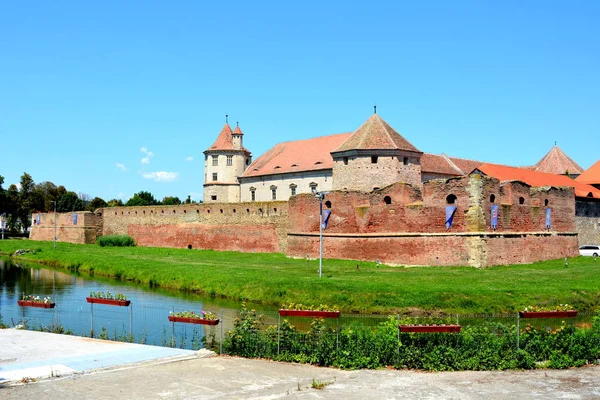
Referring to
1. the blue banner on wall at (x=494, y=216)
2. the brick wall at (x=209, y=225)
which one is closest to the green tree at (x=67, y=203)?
the brick wall at (x=209, y=225)

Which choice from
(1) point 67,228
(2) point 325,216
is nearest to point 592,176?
(2) point 325,216

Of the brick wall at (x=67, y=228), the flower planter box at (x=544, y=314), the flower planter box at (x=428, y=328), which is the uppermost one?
the brick wall at (x=67, y=228)

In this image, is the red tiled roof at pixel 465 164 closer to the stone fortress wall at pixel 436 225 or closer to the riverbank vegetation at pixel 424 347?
the stone fortress wall at pixel 436 225

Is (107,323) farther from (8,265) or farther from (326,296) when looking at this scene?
(8,265)

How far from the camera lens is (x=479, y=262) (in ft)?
90.1

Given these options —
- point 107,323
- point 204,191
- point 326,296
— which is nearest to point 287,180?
point 204,191

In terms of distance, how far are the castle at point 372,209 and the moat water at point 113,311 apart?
33.8ft

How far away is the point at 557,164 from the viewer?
6178 cm

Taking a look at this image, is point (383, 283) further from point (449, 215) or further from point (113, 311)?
point (113, 311)

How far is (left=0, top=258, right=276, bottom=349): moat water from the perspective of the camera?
1591 cm

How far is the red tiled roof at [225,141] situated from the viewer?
6356 cm

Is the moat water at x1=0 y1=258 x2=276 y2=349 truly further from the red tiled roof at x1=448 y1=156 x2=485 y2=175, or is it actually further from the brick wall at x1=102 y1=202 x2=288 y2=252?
the red tiled roof at x1=448 y1=156 x2=485 y2=175

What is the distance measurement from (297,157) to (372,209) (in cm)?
2558

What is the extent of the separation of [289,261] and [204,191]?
105ft
